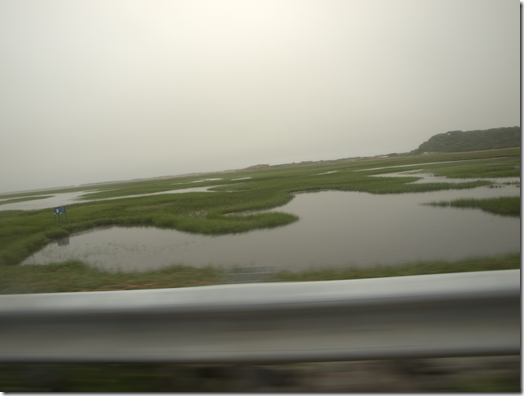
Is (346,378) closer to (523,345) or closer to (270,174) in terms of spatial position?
(523,345)

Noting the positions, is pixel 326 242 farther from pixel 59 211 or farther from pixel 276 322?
pixel 59 211

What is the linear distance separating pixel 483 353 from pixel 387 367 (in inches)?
18.1

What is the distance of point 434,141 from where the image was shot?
2.30m

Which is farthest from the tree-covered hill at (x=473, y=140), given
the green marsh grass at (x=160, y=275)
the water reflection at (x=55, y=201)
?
the water reflection at (x=55, y=201)

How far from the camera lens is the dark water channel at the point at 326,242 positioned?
1721 mm

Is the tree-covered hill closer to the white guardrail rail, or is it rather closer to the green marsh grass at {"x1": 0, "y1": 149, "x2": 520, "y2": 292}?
the green marsh grass at {"x1": 0, "y1": 149, "x2": 520, "y2": 292}

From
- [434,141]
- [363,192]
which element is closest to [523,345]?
[363,192]

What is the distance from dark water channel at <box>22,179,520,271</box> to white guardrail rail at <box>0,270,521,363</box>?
283mm

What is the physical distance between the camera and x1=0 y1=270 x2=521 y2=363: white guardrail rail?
1.34m

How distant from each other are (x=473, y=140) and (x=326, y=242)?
1.55 meters

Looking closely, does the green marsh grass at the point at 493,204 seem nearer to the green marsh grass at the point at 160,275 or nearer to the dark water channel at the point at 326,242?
the dark water channel at the point at 326,242

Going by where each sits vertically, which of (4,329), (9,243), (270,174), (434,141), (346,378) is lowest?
(346,378)

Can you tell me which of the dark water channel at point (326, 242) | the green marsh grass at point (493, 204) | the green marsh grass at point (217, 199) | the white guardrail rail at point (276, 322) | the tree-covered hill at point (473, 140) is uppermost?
the tree-covered hill at point (473, 140)

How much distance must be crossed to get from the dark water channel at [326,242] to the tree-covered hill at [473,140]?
0.37 metres
